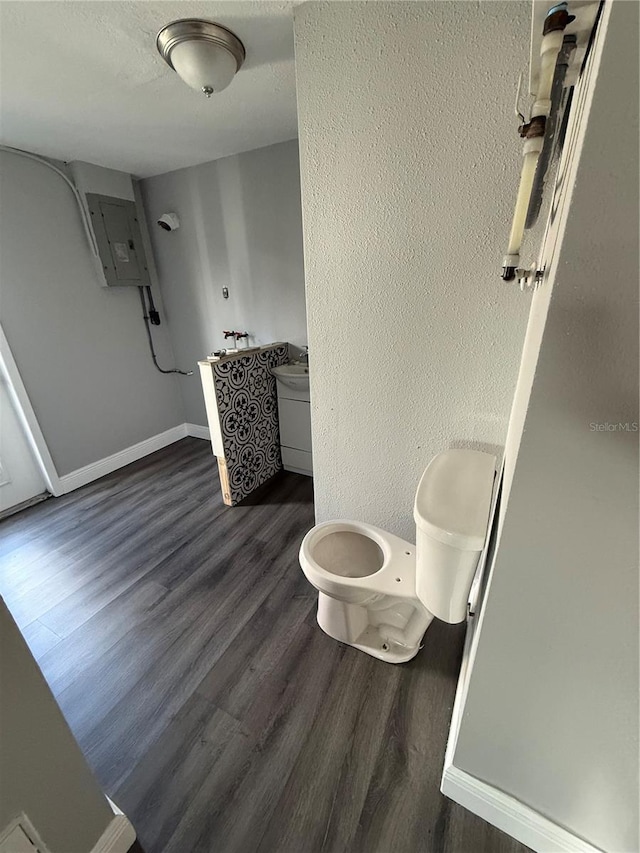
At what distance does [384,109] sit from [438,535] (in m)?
1.29

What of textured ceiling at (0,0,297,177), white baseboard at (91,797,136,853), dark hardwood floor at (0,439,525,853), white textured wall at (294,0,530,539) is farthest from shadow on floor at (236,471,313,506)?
textured ceiling at (0,0,297,177)

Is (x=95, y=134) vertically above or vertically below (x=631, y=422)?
above

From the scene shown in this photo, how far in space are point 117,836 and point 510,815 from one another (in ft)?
3.20

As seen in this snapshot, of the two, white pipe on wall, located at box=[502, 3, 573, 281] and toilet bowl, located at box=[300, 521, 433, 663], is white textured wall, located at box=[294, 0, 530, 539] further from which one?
white pipe on wall, located at box=[502, 3, 573, 281]

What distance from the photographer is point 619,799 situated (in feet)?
2.33

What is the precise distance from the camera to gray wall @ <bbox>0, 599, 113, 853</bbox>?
0.63m

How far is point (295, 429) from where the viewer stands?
2477 millimetres

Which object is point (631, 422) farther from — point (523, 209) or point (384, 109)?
point (384, 109)

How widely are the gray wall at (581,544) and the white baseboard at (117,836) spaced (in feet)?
2.88

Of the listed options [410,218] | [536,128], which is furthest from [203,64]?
[536,128]

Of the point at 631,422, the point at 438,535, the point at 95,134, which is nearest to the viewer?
the point at 631,422

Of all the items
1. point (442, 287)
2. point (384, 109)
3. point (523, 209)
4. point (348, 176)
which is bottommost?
point (442, 287)

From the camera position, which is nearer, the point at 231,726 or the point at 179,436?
the point at 231,726

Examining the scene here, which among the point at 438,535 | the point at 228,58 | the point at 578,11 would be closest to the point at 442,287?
the point at 578,11
